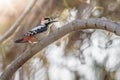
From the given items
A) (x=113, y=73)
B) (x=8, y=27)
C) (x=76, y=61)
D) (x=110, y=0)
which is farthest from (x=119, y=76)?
(x=8, y=27)

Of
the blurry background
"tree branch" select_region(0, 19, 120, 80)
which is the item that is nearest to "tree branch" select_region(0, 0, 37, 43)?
the blurry background

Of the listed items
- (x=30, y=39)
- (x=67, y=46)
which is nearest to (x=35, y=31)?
(x=30, y=39)

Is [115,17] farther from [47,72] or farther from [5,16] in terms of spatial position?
[5,16]

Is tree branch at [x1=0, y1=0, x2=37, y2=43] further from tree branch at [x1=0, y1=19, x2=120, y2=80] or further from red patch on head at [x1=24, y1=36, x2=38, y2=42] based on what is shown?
tree branch at [x1=0, y1=19, x2=120, y2=80]

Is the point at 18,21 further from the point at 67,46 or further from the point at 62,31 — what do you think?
the point at 62,31

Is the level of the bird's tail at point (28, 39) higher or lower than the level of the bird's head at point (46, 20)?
lower

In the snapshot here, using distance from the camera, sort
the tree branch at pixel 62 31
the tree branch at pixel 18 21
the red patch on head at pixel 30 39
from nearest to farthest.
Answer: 1. the tree branch at pixel 62 31
2. the red patch on head at pixel 30 39
3. the tree branch at pixel 18 21

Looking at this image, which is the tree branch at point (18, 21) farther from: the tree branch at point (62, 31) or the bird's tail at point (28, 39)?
the tree branch at point (62, 31)

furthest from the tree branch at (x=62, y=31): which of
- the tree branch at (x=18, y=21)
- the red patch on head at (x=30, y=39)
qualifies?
the tree branch at (x=18, y=21)
